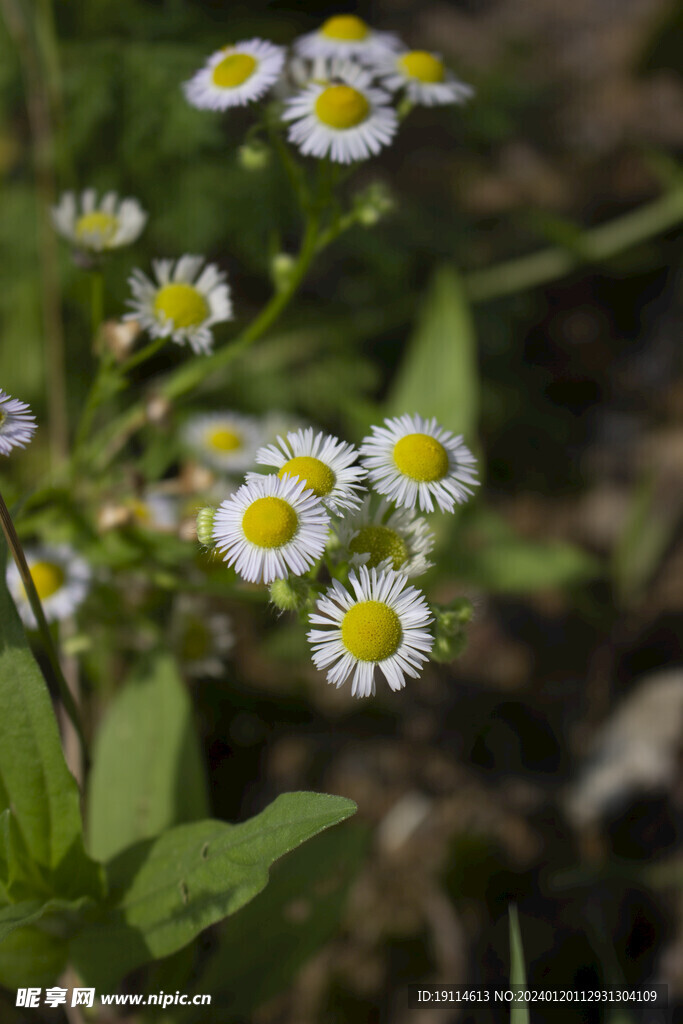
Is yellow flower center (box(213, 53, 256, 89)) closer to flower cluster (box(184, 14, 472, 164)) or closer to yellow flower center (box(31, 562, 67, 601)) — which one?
flower cluster (box(184, 14, 472, 164))

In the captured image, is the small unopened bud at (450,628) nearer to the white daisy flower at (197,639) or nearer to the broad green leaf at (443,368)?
the white daisy flower at (197,639)

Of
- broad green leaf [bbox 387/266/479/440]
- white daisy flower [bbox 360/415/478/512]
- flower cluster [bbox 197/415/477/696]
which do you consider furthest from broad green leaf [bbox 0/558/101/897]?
broad green leaf [bbox 387/266/479/440]

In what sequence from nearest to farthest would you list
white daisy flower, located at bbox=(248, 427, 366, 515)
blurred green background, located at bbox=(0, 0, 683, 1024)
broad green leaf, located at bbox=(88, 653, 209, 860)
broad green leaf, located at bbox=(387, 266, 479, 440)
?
white daisy flower, located at bbox=(248, 427, 366, 515), broad green leaf, located at bbox=(88, 653, 209, 860), blurred green background, located at bbox=(0, 0, 683, 1024), broad green leaf, located at bbox=(387, 266, 479, 440)

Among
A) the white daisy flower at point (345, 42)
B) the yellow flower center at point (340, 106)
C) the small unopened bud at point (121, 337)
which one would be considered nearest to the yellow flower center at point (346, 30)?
the white daisy flower at point (345, 42)

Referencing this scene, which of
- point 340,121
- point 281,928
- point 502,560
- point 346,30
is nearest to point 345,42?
point 346,30

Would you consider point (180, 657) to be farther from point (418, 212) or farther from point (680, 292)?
point (680, 292)
